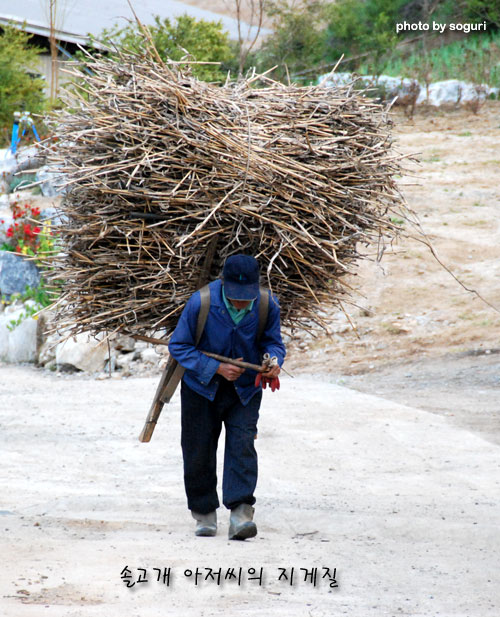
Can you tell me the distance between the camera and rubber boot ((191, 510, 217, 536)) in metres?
4.28

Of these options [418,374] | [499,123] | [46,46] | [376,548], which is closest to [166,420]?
[418,374]

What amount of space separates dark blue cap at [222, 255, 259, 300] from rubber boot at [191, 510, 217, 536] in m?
1.21

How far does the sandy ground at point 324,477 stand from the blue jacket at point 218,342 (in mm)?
809

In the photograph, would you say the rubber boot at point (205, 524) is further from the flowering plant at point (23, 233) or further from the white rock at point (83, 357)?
the flowering plant at point (23, 233)

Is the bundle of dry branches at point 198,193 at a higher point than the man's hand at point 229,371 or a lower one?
higher

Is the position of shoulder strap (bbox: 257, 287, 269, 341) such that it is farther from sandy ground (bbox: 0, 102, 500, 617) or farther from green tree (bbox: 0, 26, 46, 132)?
green tree (bbox: 0, 26, 46, 132)

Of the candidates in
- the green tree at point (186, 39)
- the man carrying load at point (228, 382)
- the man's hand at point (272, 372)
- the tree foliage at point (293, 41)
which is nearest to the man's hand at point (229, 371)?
the man carrying load at point (228, 382)

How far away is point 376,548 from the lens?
4.12m

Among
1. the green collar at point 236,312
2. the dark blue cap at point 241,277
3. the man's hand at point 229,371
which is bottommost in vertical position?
the man's hand at point 229,371

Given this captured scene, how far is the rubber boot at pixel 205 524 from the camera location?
4.28 meters

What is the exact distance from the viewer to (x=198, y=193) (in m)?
3.93

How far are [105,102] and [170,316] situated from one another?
1126 mm

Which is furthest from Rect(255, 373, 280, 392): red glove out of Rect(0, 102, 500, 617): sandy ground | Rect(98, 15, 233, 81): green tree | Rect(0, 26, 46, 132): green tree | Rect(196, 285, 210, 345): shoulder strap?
Rect(0, 26, 46, 132): green tree

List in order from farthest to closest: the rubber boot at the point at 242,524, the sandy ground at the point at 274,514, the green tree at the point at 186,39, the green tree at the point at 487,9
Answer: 1. the green tree at the point at 487,9
2. the green tree at the point at 186,39
3. the rubber boot at the point at 242,524
4. the sandy ground at the point at 274,514
